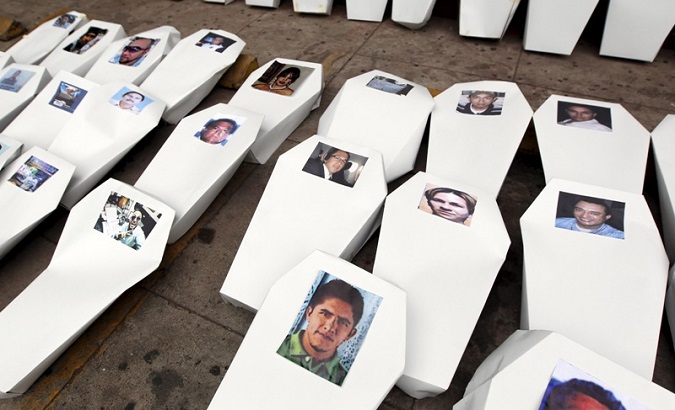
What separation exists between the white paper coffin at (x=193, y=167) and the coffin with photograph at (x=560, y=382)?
1.03 m

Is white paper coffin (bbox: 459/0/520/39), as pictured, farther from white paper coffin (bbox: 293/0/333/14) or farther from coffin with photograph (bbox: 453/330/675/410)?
coffin with photograph (bbox: 453/330/675/410)

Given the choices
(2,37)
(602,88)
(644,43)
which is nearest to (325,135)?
(602,88)

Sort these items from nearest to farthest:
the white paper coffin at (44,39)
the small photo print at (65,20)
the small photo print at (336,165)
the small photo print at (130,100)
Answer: the small photo print at (336,165) → the small photo print at (130,100) → the white paper coffin at (44,39) → the small photo print at (65,20)

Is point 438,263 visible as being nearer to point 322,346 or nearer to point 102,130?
point 322,346

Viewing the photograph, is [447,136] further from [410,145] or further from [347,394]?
[347,394]

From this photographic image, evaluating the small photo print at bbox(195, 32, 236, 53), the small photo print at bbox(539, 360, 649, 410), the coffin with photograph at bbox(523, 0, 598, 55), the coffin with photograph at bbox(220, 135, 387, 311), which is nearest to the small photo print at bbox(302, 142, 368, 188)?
the coffin with photograph at bbox(220, 135, 387, 311)

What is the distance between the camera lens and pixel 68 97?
1799 millimetres

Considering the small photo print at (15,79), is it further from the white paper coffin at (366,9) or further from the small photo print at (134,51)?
the white paper coffin at (366,9)

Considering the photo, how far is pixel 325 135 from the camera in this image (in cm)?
156

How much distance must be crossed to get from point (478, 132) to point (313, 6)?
1.69 meters

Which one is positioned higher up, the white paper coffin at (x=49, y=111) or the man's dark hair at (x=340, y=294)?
the man's dark hair at (x=340, y=294)

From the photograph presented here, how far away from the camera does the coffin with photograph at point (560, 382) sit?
80 centimetres

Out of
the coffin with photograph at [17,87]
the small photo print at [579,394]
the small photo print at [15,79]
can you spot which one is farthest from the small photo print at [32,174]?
the small photo print at [579,394]

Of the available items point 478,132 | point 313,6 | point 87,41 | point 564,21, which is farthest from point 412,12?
point 87,41
